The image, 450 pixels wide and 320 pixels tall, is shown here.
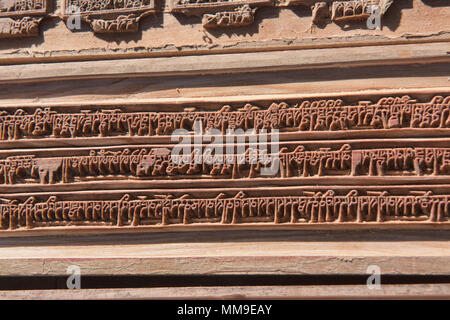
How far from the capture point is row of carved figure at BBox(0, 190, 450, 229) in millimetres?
2270

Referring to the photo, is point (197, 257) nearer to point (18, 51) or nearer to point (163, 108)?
point (163, 108)

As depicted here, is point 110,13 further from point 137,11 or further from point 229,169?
point 229,169

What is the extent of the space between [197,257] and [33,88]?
4.96 feet

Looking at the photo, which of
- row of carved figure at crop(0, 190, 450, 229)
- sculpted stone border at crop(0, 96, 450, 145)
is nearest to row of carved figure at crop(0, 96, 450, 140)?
sculpted stone border at crop(0, 96, 450, 145)

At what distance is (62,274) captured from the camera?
7.83 feet

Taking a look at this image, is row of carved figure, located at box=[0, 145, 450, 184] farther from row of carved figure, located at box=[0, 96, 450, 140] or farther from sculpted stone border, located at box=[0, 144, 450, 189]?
row of carved figure, located at box=[0, 96, 450, 140]

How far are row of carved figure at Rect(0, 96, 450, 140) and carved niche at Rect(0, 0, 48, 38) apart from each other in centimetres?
53

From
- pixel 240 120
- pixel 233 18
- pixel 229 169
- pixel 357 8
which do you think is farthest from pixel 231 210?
pixel 357 8

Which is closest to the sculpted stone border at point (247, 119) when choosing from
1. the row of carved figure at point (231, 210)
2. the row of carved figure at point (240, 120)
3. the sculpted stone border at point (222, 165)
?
the row of carved figure at point (240, 120)

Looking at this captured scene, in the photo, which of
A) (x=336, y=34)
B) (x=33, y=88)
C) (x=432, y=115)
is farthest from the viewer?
(x=33, y=88)

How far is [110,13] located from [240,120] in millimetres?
1092

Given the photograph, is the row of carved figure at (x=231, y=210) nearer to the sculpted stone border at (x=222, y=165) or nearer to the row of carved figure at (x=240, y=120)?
the sculpted stone border at (x=222, y=165)

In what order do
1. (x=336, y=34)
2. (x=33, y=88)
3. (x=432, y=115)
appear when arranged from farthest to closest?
(x=33, y=88) < (x=336, y=34) < (x=432, y=115)
